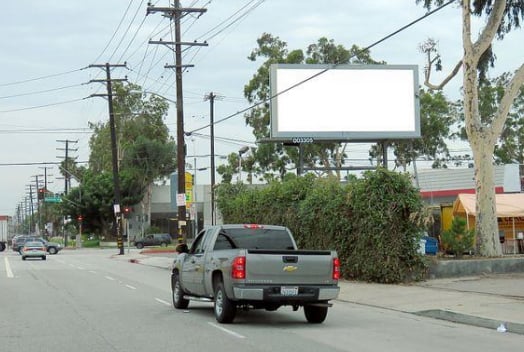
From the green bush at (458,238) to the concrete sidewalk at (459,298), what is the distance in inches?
86.5

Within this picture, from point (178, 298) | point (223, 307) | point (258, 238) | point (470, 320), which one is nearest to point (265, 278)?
point (223, 307)

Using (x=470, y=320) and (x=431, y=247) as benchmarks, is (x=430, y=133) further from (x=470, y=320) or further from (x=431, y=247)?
(x=470, y=320)

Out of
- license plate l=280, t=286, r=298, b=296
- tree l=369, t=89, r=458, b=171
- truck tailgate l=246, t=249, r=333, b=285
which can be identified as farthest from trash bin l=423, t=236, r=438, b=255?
tree l=369, t=89, r=458, b=171

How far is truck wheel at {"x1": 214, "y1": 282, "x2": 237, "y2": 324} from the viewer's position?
12.9 metres

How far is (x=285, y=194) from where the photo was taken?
2677cm

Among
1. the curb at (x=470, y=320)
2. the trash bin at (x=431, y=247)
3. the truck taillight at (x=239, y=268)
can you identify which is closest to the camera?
the curb at (x=470, y=320)

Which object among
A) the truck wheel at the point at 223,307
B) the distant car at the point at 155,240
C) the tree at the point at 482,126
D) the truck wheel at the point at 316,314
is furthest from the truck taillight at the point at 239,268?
the distant car at the point at 155,240

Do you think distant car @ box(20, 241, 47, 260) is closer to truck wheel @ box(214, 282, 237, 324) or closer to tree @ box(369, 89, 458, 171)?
tree @ box(369, 89, 458, 171)

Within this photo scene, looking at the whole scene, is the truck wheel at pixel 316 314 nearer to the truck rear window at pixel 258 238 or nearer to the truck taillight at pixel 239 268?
the truck rear window at pixel 258 238

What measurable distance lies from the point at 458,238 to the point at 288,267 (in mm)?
12967

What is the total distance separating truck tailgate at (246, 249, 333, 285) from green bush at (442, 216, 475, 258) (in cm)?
1204

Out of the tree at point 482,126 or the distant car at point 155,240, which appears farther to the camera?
the distant car at point 155,240

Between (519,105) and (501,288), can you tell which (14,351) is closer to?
(501,288)

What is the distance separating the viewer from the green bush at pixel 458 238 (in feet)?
78.6
